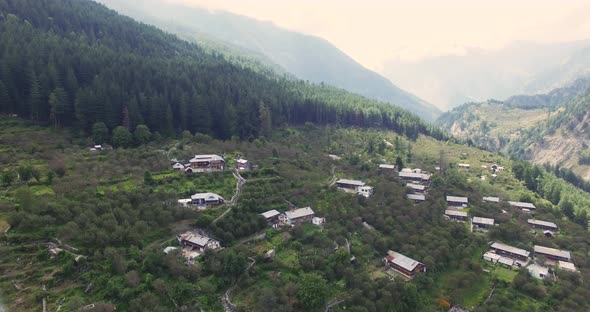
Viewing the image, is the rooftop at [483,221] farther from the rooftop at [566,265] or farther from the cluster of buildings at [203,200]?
the cluster of buildings at [203,200]

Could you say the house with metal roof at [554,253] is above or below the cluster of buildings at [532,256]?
above

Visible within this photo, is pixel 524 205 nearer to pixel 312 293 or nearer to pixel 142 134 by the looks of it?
pixel 312 293

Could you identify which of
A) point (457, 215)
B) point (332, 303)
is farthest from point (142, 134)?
point (457, 215)

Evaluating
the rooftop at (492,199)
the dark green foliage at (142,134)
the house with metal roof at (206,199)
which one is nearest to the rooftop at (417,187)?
the rooftop at (492,199)

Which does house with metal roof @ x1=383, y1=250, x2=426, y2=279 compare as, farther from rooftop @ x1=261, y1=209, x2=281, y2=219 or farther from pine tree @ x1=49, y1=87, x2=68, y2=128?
pine tree @ x1=49, y1=87, x2=68, y2=128

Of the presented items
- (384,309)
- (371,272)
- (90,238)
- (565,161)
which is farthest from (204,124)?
(565,161)

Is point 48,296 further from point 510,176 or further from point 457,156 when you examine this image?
point 457,156

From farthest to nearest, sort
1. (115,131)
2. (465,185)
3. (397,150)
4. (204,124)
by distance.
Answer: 1. (397,150)
2. (204,124)
3. (465,185)
4. (115,131)
